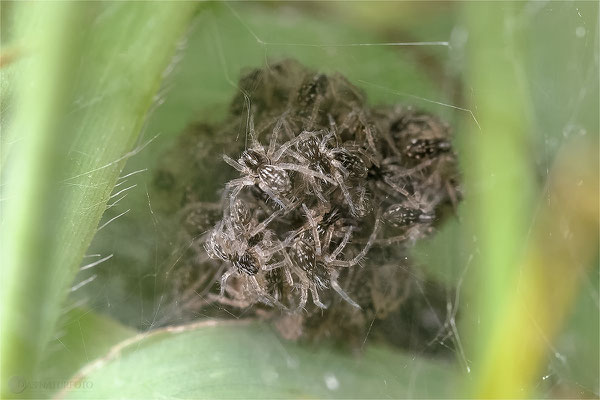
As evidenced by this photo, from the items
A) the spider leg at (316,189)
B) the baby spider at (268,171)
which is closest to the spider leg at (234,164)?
the baby spider at (268,171)

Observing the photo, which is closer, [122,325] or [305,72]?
[122,325]

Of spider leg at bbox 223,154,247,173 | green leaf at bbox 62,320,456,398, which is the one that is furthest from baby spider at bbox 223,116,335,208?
green leaf at bbox 62,320,456,398

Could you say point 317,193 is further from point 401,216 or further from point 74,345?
point 74,345

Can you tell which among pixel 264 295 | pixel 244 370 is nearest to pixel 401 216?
pixel 264 295

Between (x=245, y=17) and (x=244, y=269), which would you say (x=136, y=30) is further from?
(x=244, y=269)

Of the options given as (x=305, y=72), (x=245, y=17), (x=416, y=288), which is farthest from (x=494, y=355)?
(x=245, y=17)

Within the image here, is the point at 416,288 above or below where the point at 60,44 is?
below

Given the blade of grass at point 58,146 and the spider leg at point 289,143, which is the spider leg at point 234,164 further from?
the blade of grass at point 58,146
